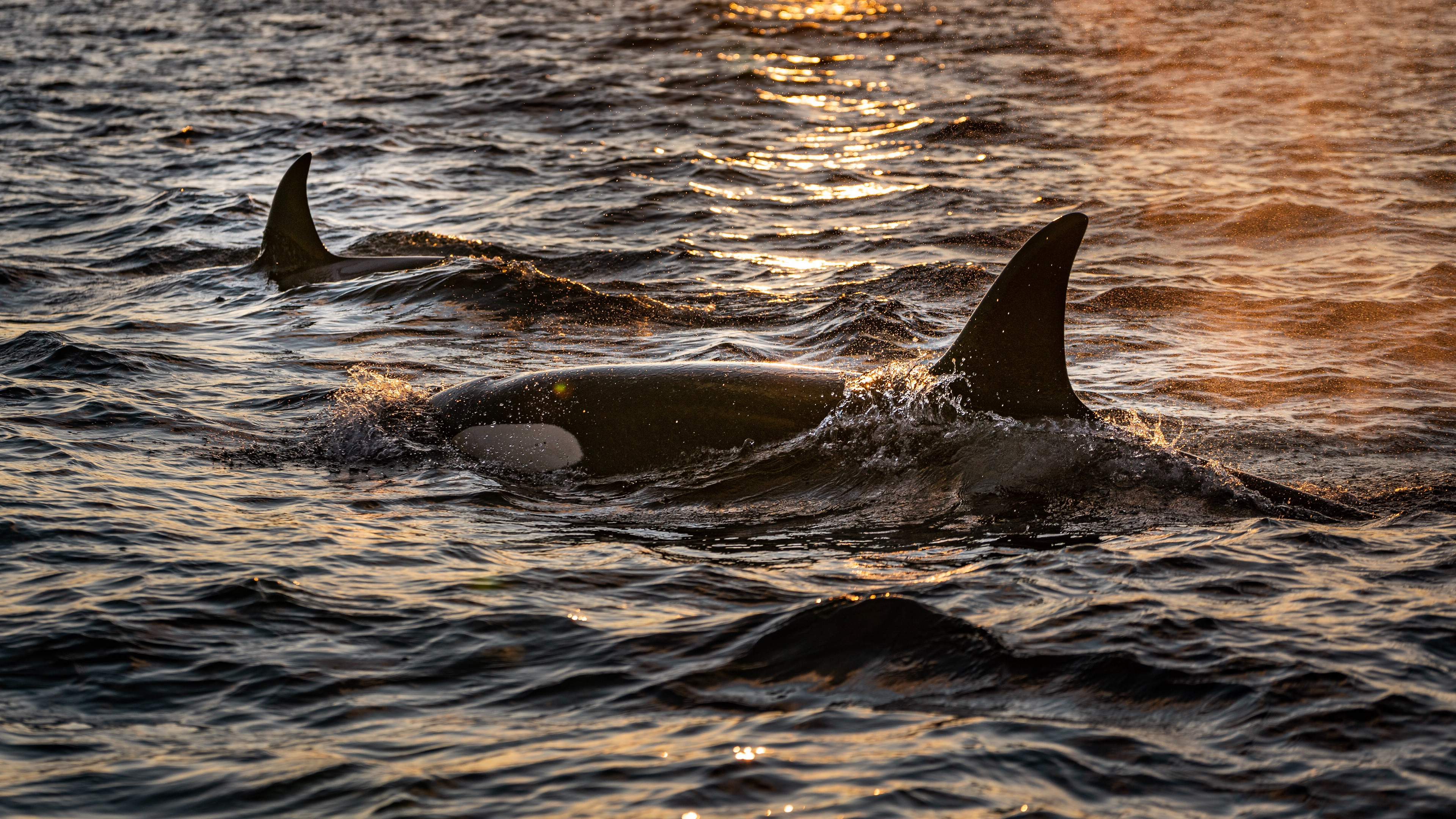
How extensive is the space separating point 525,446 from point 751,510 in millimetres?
1619

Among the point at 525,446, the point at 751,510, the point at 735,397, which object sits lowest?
the point at 751,510

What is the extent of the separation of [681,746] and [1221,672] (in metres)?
2.27

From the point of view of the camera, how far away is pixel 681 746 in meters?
4.86

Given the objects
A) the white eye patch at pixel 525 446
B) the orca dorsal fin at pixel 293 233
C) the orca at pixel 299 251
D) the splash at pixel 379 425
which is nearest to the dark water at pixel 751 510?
the splash at pixel 379 425

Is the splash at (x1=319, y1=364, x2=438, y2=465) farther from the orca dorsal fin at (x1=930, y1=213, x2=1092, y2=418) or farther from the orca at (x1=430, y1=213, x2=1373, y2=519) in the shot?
the orca dorsal fin at (x1=930, y1=213, x2=1092, y2=418)

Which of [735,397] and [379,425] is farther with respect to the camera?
[379,425]

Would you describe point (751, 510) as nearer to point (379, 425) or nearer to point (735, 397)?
point (735, 397)

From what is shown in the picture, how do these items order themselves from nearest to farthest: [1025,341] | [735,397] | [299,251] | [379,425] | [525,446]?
1. [1025,341]
2. [735,397]
3. [525,446]
4. [379,425]
5. [299,251]

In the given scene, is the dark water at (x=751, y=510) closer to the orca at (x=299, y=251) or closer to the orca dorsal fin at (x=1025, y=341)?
the orca dorsal fin at (x=1025, y=341)

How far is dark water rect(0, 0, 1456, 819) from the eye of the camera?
4809 mm

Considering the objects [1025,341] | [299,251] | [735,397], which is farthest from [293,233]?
[1025,341]

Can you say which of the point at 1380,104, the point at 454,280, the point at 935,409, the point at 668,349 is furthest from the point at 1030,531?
the point at 1380,104

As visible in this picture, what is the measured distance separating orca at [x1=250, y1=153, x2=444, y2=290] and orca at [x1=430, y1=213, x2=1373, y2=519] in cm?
653

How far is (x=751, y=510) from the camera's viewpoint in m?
7.70
